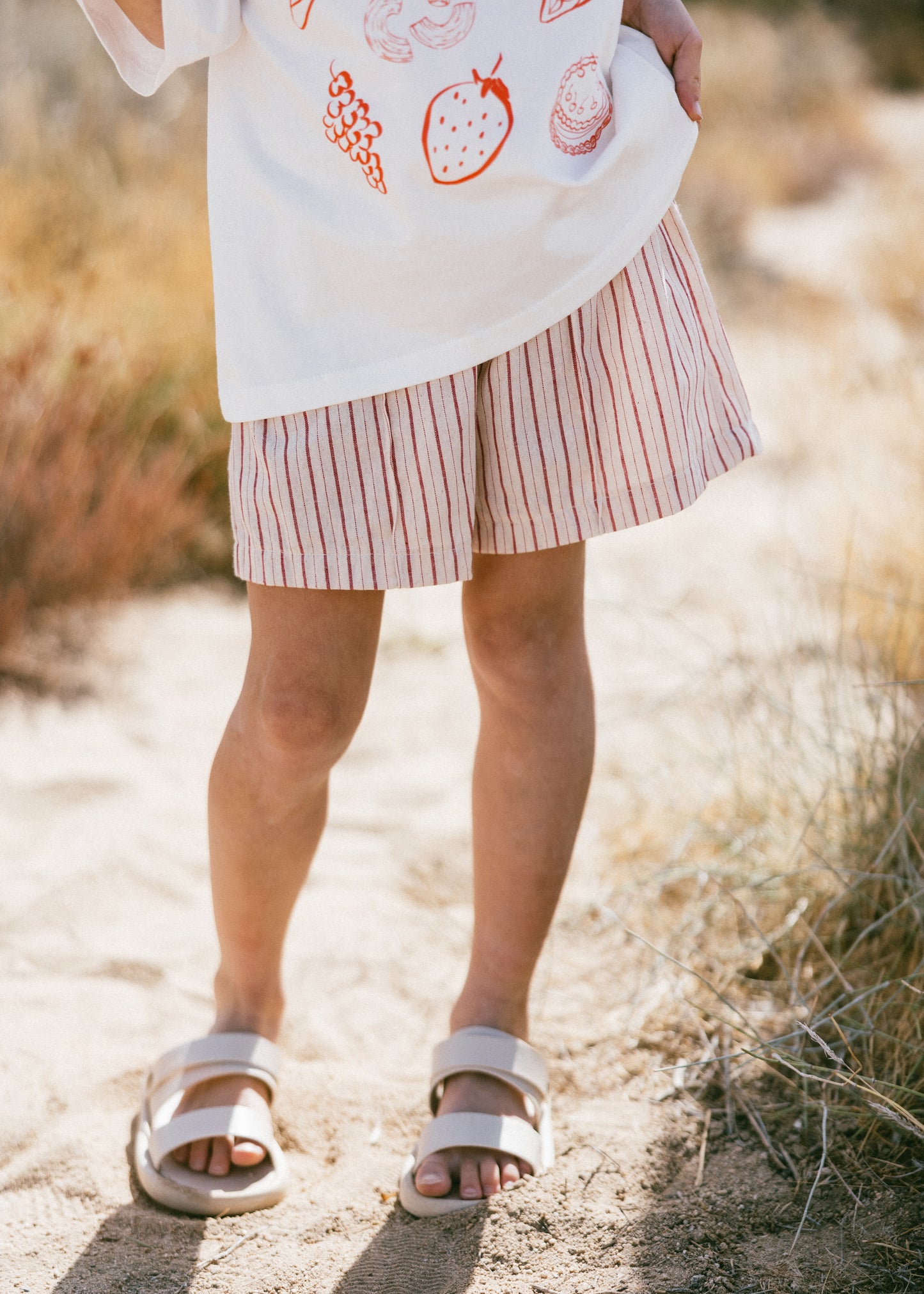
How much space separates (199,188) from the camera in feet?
12.9

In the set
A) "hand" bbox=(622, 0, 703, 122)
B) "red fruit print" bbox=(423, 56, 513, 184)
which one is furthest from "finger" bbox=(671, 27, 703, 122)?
"red fruit print" bbox=(423, 56, 513, 184)

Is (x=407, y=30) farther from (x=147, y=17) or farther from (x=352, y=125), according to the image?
(x=147, y=17)

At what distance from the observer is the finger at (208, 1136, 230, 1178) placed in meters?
1.17

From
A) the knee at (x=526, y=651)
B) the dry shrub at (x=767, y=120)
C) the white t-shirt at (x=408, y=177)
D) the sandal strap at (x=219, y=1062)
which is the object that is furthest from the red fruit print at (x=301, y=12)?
the dry shrub at (x=767, y=120)

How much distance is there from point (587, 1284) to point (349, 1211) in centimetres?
26

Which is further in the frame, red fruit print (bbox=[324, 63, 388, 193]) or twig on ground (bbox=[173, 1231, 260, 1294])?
twig on ground (bbox=[173, 1231, 260, 1294])

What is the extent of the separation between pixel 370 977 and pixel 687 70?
1.19 meters

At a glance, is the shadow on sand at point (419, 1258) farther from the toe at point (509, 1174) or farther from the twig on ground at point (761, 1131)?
the twig on ground at point (761, 1131)

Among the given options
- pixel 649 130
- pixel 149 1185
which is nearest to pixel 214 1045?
pixel 149 1185

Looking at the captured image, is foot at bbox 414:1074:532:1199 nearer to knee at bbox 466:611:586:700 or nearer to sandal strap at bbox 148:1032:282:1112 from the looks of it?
sandal strap at bbox 148:1032:282:1112

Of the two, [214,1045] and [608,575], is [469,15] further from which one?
[608,575]

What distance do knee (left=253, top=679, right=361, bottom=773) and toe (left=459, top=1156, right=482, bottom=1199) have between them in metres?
0.44

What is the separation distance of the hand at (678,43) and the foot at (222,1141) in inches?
42.0

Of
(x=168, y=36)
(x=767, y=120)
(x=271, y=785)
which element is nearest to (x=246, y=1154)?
(x=271, y=785)
